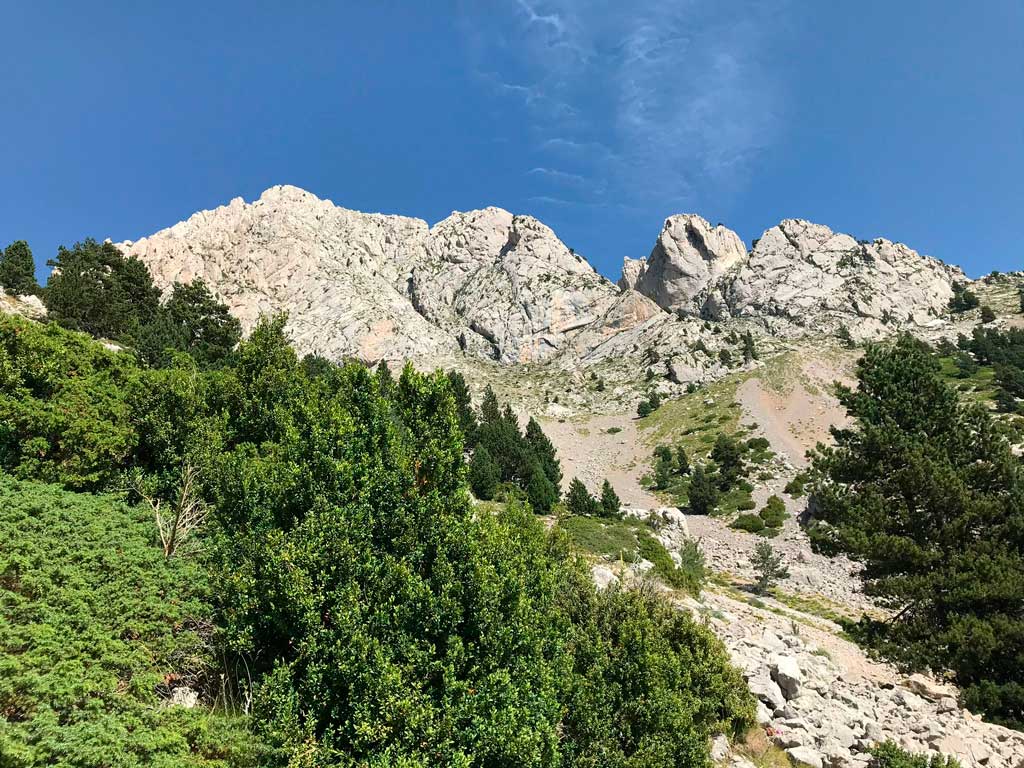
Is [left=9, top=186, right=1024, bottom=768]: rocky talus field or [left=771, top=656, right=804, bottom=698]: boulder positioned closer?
[left=771, top=656, right=804, bottom=698]: boulder

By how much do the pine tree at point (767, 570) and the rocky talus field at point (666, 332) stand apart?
2.30 ft

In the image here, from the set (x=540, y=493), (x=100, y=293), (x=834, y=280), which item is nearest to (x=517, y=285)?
(x=834, y=280)

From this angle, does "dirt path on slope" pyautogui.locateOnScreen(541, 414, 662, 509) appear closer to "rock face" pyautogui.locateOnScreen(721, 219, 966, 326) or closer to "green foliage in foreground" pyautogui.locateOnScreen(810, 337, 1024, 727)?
"green foliage in foreground" pyautogui.locateOnScreen(810, 337, 1024, 727)

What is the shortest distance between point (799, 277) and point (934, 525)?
104036 millimetres

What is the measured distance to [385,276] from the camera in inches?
4909

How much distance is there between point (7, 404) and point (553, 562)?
1486 centimetres

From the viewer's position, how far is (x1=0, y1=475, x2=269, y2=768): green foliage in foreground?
556cm

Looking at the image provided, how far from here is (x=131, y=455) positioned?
16.0 metres

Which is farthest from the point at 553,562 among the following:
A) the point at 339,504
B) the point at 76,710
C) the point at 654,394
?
the point at 654,394

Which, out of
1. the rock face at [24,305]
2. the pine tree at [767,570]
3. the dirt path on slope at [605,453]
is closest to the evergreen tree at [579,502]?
the dirt path on slope at [605,453]

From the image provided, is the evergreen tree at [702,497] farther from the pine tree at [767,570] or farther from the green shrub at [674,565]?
the green shrub at [674,565]

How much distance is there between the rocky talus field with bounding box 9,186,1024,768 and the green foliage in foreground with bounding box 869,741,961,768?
2.12 meters

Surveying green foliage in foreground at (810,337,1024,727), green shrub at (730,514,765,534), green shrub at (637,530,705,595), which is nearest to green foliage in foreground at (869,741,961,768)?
green foliage in foreground at (810,337,1024,727)

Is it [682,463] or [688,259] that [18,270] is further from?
[688,259]
